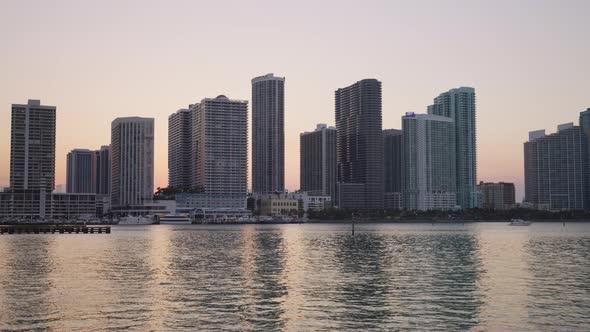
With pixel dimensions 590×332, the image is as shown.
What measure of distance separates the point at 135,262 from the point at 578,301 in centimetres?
5958

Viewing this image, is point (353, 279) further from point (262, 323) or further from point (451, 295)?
point (262, 323)

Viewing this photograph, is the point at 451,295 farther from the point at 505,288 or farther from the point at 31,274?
the point at 31,274

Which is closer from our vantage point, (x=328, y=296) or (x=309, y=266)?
(x=328, y=296)

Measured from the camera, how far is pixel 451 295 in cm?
5731

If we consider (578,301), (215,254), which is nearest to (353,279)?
(578,301)

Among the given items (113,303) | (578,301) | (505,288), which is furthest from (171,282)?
(578,301)

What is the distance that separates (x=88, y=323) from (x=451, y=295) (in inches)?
1189

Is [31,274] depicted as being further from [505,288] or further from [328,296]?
[505,288]

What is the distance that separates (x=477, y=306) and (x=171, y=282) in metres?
31.1

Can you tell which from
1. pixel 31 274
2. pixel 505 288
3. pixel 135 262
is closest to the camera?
pixel 505 288

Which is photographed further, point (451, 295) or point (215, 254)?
point (215, 254)

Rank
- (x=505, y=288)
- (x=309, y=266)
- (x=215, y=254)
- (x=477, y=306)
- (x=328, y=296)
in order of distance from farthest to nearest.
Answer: (x=215, y=254) < (x=309, y=266) < (x=505, y=288) < (x=328, y=296) < (x=477, y=306)

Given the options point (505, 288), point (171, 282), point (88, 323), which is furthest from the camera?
point (171, 282)

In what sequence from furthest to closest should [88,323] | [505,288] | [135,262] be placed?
[135,262] → [505,288] → [88,323]
